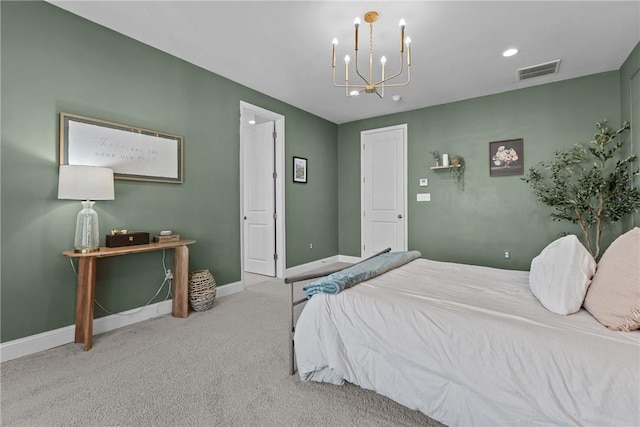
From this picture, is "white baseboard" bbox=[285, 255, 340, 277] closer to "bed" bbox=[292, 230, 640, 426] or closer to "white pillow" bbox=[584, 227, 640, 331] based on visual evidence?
"bed" bbox=[292, 230, 640, 426]

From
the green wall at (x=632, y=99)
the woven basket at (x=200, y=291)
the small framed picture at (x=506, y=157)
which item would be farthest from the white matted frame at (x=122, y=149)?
the green wall at (x=632, y=99)

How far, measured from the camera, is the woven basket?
308 cm

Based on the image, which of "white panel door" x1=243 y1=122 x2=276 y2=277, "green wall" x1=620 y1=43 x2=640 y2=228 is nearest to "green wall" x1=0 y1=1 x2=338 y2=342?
"white panel door" x1=243 y1=122 x2=276 y2=277

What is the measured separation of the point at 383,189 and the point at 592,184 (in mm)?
2788

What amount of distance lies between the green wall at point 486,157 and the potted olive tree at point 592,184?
0.15 meters

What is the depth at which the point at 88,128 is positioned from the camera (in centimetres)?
253

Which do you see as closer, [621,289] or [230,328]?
[621,289]

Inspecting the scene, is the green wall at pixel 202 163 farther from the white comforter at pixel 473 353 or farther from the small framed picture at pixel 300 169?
the white comforter at pixel 473 353

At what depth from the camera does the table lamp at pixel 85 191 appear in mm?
2189

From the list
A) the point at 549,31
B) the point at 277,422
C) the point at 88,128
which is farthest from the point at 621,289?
the point at 88,128

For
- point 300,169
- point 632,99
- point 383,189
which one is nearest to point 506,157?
point 632,99

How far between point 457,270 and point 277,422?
177 centimetres

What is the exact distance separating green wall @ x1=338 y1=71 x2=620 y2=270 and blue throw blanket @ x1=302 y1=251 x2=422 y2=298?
2350 millimetres

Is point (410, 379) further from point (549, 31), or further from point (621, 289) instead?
point (549, 31)
